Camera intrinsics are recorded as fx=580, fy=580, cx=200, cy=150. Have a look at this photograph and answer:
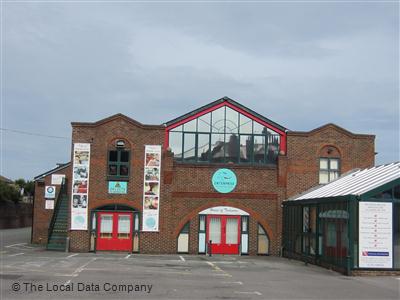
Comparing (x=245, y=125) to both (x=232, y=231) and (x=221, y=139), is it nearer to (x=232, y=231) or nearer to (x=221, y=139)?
(x=221, y=139)

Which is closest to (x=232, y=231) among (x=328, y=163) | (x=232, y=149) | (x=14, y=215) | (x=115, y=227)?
(x=232, y=149)

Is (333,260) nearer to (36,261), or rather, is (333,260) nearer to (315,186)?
(315,186)

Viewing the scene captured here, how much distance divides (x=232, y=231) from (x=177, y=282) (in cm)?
1546

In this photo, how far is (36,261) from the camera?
77.7ft

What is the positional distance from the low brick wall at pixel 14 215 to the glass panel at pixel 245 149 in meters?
38.8

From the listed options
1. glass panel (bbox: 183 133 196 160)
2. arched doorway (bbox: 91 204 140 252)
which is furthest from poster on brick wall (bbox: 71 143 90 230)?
glass panel (bbox: 183 133 196 160)

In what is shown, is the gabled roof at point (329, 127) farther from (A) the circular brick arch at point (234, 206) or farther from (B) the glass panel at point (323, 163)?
(A) the circular brick arch at point (234, 206)

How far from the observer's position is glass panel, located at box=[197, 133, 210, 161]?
106 feet

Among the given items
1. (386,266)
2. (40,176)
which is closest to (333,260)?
(386,266)

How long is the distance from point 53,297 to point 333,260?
42.7ft

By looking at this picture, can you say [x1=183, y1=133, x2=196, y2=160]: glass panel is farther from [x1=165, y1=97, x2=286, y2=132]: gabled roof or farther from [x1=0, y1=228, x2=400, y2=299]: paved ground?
[x1=0, y1=228, x2=400, y2=299]: paved ground

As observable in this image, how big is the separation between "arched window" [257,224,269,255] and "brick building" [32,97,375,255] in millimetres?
55

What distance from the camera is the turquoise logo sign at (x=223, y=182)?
32219 mm

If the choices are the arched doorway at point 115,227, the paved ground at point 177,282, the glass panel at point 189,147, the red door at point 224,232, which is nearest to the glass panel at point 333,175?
the red door at point 224,232
